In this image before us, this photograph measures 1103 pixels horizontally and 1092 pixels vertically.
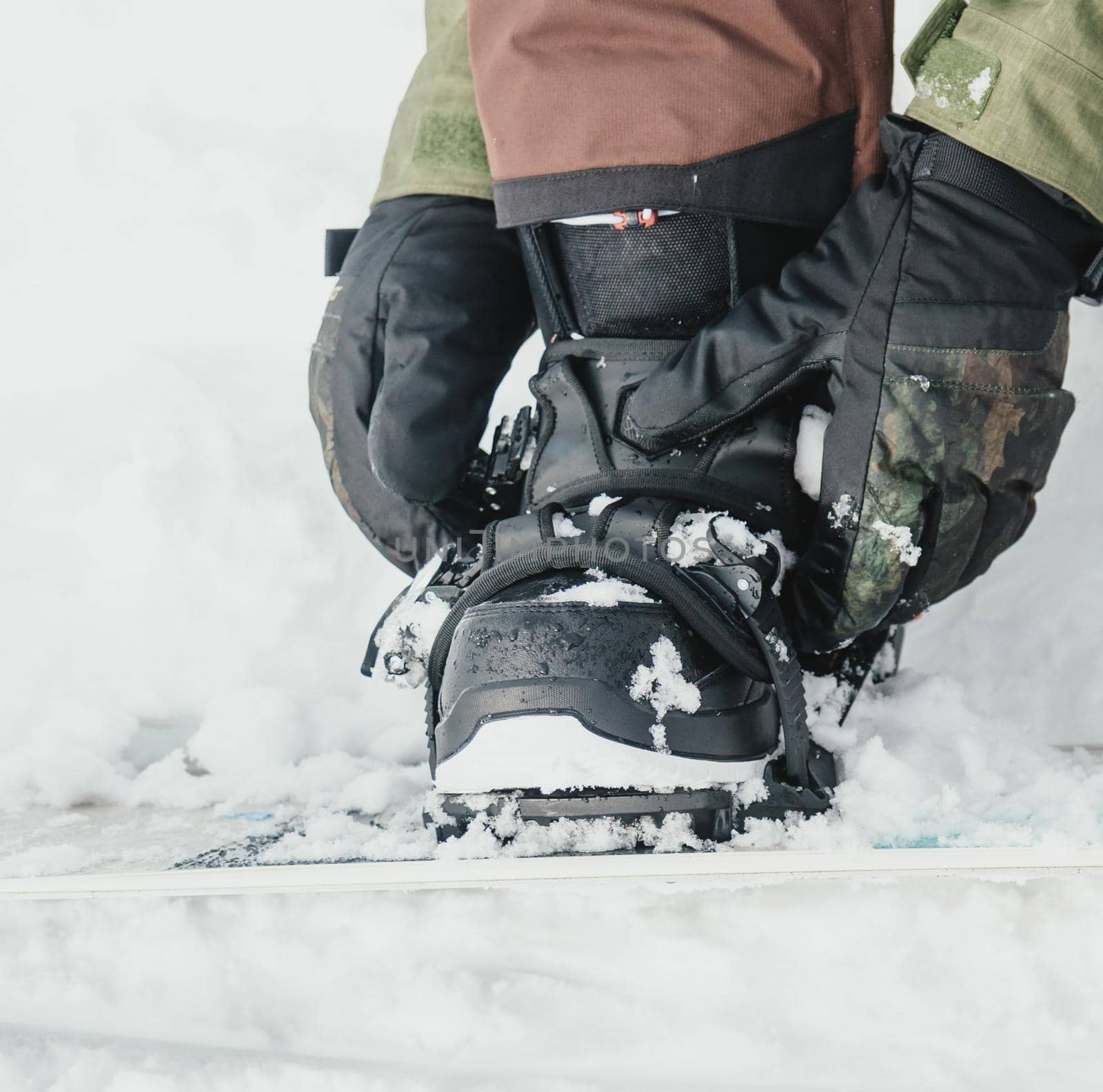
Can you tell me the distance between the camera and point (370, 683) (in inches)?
49.1

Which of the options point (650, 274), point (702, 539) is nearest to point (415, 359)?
point (650, 274)

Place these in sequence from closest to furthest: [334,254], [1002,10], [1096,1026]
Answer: [1096,1026] < [1002,10] < [334,254]

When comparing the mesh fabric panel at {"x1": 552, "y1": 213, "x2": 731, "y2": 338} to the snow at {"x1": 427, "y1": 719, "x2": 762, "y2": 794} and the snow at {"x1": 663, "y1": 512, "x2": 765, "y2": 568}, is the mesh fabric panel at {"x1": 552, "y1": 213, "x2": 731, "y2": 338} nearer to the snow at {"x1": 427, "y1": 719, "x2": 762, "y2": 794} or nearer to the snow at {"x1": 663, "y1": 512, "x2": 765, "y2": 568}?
the snow at {"x1": 663, "y1": 512, "x2": 765, "y2": 568}

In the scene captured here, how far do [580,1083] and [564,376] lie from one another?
51cm

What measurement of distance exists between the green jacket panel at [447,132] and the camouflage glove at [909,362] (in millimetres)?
323

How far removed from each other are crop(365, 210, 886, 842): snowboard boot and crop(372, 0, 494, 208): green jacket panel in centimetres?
16

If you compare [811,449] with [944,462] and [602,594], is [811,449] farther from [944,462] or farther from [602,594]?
[602,594]

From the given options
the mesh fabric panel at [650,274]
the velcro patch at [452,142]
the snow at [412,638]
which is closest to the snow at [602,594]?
the snow at [412,638]

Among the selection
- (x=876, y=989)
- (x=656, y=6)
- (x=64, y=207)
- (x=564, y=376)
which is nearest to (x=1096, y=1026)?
(x=876, y=989)

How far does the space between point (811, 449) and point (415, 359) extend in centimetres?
32

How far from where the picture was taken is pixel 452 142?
3.32 feet

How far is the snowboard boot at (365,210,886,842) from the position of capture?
661 millimetres

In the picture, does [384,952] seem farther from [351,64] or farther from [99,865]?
[351,64]

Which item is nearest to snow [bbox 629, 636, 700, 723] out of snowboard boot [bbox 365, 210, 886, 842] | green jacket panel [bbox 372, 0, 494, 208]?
snowboard boot [bbox 365, 210, 886, 842]
